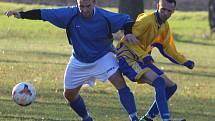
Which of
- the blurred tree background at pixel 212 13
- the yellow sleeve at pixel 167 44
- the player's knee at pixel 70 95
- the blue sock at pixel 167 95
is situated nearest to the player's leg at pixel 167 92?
the blue sock at pixel 167 95

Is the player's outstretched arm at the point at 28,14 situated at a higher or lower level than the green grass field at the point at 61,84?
higher

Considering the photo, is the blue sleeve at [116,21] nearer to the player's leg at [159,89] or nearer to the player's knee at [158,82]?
the player's leg at [159,89]

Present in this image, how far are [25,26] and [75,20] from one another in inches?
1287

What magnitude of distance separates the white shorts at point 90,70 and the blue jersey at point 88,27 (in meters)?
0.08

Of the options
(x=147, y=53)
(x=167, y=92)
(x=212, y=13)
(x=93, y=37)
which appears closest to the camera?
(x=93, y=37)

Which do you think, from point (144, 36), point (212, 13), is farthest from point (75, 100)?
point (212, 13)

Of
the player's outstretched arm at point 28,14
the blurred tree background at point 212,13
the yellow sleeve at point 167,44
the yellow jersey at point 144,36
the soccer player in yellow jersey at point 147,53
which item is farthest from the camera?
the blurred tree background at point 212,13

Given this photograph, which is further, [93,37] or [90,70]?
[90,70]

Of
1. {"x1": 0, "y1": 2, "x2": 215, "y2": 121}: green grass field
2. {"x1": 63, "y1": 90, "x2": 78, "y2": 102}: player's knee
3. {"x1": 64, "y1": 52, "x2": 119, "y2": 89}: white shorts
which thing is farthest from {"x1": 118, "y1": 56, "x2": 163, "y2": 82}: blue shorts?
{"x1": 0, "y1": 2, "x2": 215, "y2": 121}: green grass field

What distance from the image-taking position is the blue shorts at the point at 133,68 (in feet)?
34.4

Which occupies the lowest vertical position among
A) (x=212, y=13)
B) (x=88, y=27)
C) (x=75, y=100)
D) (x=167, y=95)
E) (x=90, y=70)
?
(x=212, y=13)

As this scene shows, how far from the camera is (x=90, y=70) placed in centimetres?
1044

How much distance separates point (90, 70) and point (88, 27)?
0.57m

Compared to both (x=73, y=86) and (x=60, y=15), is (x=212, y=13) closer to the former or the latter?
(x=73, y=86)
